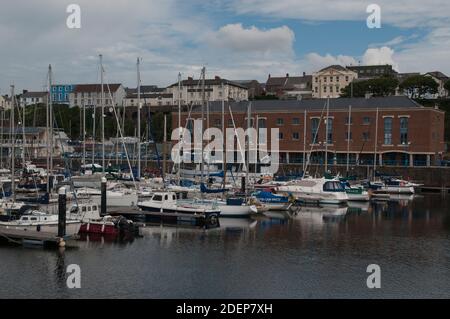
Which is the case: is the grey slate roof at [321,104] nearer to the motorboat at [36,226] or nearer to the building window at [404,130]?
the building window at [404,130]

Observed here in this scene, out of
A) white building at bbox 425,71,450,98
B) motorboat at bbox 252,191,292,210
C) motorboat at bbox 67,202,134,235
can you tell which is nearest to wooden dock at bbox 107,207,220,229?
motorboat at bbox 67,202,134,235

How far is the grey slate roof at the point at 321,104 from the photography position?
7938cm

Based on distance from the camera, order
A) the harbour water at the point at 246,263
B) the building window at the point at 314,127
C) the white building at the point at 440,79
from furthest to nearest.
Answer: the white building at the point at 440,79
the building window at the point at 314,127
the harbour water at the point at 246,263

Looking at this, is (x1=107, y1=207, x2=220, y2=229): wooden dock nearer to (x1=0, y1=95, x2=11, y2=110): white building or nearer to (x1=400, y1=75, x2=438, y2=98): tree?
(x1=400, y1=75, x2=438, y2=98): tree

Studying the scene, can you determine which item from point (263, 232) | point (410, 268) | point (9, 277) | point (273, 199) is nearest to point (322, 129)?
point (273, 199)

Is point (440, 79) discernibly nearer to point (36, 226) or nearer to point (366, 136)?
point (366, 136)

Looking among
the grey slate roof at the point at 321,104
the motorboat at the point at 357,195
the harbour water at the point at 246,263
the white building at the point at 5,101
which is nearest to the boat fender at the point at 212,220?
the harbour water at the point at 246,263

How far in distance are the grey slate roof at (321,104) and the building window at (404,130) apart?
77.6 inches

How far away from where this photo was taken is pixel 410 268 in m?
28.7

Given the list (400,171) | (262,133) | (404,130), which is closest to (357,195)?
(400,171)

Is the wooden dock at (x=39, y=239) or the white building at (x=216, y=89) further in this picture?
the white building at (x=216, y=89)

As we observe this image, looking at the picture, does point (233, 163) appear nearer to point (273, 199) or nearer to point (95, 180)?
point (95, 180)

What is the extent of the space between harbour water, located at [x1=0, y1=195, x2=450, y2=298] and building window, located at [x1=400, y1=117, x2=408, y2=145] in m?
36.8
